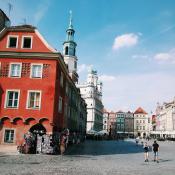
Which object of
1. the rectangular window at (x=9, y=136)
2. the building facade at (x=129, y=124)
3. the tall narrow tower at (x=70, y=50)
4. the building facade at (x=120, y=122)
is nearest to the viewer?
the rectangular window at (x=9, y=136)

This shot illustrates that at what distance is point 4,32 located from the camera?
3238 centimetres

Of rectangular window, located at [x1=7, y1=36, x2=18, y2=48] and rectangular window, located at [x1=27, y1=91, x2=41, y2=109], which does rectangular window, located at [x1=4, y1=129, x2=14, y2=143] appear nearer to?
rectangular window, located at [x1=27, y1=91, x2=41, y2=109]

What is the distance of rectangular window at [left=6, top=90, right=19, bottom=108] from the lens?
30.6m

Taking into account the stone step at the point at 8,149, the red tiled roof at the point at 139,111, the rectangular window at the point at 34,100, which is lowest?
the stone step at the point at 8,149

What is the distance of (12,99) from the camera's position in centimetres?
3078

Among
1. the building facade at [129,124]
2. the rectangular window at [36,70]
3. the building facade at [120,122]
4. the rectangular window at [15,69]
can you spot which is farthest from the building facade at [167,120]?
the rectangular window at [15,69]

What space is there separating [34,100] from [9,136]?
452cm

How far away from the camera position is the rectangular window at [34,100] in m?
30.5

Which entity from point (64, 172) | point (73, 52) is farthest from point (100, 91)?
point (64, 172)

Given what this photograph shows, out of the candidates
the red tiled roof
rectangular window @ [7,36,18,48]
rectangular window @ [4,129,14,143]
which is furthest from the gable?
the red tiled roof

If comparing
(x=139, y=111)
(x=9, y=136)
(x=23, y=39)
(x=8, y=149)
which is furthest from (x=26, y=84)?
(x=139, y=111)

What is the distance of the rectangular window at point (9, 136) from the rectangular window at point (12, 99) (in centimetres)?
261

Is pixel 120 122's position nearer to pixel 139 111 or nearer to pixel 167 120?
pixel 139 111

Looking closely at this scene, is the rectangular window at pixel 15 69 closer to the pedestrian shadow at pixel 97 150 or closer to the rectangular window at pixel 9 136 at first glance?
the rectangular window at pixel 9 136
